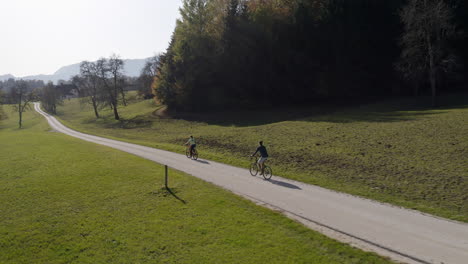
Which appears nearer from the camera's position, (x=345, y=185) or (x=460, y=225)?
(x=460, y=225)

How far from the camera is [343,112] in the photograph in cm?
3809

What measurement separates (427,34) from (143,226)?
134 feet

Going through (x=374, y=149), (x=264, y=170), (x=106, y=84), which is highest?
(x=106, y=84)

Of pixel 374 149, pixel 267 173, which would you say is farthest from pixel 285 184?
pixel 374 149

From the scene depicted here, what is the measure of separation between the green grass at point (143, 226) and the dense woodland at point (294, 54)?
35.5m

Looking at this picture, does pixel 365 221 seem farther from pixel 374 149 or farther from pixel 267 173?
pixel 374 149

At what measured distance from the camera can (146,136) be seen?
128ft

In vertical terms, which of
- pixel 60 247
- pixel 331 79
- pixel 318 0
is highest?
pixel 318 0

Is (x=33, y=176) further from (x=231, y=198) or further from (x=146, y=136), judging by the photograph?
(x=146, y=136)

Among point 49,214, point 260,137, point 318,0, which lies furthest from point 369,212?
point 318,0

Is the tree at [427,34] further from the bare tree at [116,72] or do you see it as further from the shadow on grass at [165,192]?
the bare tree at [116,72]

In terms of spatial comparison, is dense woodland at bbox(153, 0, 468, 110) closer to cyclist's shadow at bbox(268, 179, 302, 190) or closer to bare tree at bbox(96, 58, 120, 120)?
bare tree at bbox(96, 58, 120, 120)

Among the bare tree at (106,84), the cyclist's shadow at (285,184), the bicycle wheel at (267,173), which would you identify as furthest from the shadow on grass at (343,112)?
the cyclist's shadow at (285,184)

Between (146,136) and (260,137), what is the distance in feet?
59.7
